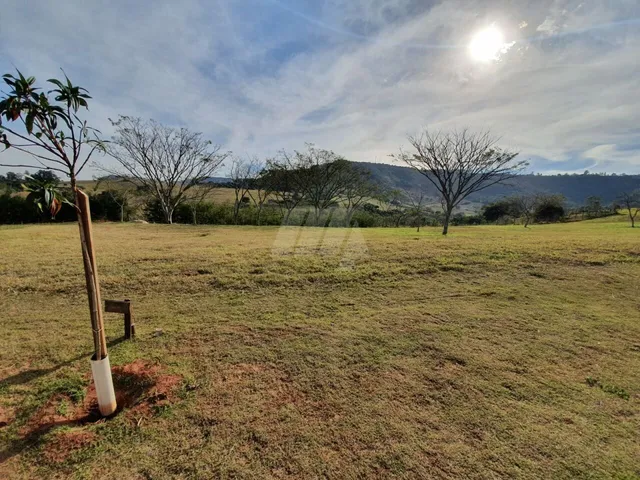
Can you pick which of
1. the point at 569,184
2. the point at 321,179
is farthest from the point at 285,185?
the point at 569,184

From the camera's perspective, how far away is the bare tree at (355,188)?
28.7 m

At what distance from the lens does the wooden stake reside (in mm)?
2088

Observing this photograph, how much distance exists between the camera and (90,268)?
2.19m

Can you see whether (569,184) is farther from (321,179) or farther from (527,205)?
(321,179)

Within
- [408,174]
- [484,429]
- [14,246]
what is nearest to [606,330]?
[484,429]

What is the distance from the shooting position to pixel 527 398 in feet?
8.84

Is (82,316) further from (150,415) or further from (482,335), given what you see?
(482,335)

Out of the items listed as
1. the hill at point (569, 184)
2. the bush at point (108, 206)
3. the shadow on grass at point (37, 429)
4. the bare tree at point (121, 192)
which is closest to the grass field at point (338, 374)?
the shadow on grass at point (37, 429)

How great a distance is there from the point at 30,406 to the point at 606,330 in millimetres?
6962

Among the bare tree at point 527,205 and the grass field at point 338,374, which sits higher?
the bare tree at point 527,205

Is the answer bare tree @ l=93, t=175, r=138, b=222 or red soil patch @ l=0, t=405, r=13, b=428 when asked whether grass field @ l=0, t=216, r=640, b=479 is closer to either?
red soil patch @ l=0, t=405, r=13, b=428

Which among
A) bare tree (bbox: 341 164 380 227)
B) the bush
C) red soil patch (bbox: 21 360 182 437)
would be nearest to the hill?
bare tree (bbox: 341 164 380 227)

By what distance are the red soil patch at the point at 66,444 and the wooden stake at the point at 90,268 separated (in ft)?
1.86

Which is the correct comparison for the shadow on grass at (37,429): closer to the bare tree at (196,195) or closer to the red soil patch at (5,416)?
the red soil patch at (5,416)
